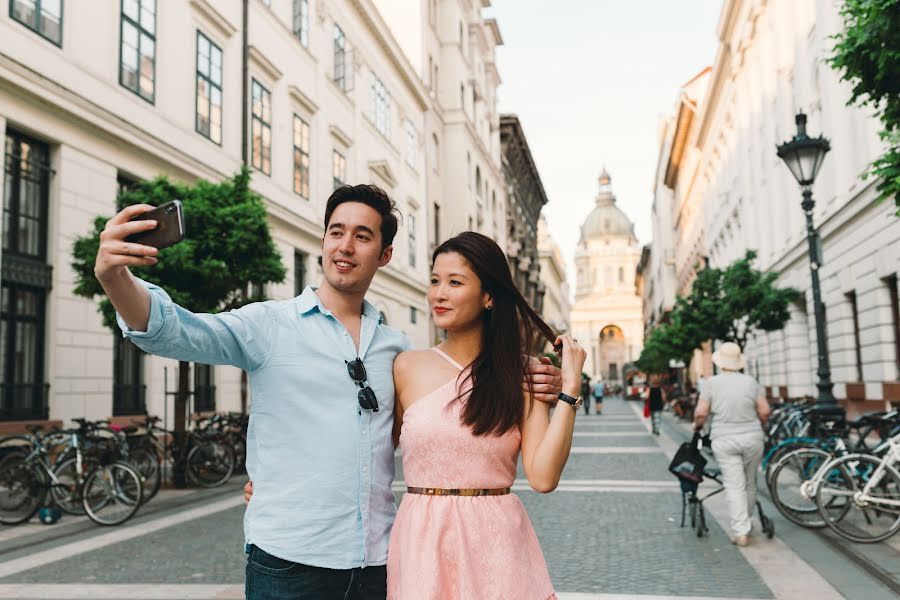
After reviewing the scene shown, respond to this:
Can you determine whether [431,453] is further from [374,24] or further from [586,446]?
[374,24]

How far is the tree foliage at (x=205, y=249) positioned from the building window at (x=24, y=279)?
5.31ft

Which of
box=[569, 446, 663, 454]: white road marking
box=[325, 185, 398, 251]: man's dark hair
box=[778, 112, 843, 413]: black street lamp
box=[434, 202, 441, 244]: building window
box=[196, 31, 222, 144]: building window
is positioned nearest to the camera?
box=[325, 185, 398, 251]: man's dark hair

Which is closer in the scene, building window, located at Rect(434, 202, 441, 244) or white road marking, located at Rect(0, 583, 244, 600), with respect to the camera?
white road marking, located at Rect(0, 583, 244, 600)

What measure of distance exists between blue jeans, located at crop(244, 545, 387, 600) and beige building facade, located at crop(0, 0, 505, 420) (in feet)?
37.8

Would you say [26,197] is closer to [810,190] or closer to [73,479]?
[73,479]

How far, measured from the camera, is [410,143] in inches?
1427

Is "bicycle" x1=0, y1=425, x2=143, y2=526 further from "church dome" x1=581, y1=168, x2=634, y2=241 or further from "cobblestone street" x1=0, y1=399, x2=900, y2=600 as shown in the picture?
"church dome" x1=581, y1=168, x2=634, y2=241

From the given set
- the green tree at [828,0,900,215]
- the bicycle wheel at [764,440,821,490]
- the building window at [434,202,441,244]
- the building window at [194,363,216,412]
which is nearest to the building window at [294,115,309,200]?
the building window at [194,363,216,412]

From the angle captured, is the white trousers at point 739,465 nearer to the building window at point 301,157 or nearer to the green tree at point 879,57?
the green tree at point 879,57

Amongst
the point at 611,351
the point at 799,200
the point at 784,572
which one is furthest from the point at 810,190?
the point at 611,351

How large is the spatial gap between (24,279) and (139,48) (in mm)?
5811

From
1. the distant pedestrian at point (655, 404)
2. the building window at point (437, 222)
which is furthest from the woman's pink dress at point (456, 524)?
the building window at point (437, 222)

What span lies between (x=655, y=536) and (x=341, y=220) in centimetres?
656

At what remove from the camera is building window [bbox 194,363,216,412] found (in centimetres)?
1795
